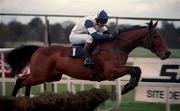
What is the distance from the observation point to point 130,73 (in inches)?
300

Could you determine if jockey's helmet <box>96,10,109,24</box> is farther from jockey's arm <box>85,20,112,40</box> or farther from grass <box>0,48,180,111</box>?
grass <box>0,48,180,111</box>

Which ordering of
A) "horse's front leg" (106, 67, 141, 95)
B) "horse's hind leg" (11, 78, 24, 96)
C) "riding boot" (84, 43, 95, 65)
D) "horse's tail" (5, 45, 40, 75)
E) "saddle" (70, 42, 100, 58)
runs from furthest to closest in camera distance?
"horse's tail" (5, 45, 40, 75), "horse's hind leg" (11, 78, 24, 96), "saddle" (70, 42, 100, 58), "riding boot" (84, 43, 95, 65), "horse's front leg" (106, 67, 141, 95)

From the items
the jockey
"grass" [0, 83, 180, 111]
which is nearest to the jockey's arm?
the jockey

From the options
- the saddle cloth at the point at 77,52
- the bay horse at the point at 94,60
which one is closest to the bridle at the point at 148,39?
the bay horse at the point at 94,60

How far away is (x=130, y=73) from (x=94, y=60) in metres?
0.71

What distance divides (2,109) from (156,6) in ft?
13.2

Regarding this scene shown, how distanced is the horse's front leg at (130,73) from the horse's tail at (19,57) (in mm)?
1618

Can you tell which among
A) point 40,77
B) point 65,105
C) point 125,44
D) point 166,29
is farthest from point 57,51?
point 65,105

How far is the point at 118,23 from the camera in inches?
371

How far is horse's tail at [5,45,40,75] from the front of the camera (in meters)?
8.84

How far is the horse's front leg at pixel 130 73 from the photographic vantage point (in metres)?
7.46

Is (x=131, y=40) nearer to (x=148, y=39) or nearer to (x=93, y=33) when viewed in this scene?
(x=148, y=39)

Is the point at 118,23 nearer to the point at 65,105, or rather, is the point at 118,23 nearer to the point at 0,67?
the point at 0,67

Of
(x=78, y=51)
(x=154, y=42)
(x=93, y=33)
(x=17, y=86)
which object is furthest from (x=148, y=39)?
(x=17, y=86)
